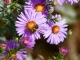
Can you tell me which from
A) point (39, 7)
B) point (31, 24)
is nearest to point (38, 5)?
point (39, 7)

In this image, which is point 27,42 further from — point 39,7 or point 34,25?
point 39,7

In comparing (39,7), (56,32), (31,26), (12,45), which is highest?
(39,7)

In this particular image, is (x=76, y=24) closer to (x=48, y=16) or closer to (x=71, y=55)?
(x=71, y=55)

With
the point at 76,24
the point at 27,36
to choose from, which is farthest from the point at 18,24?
the point at 76,24

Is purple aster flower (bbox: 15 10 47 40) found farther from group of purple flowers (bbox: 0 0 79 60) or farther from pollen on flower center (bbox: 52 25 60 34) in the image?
pollen on flower center (bbox: 52 25 60 34)

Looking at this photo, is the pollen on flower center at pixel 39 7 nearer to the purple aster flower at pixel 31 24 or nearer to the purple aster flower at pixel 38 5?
the purple aster flower at pixel 38 5
